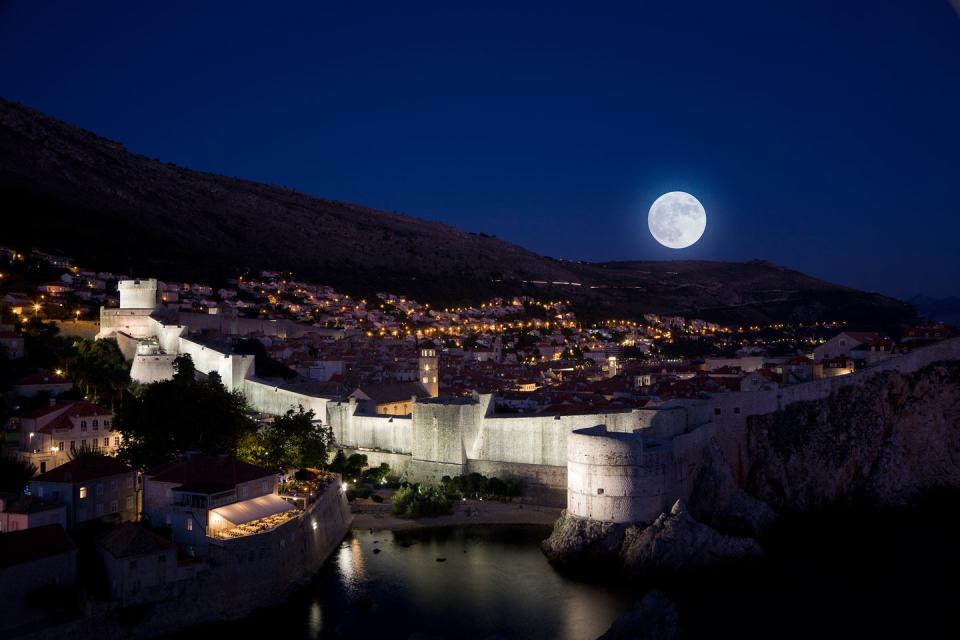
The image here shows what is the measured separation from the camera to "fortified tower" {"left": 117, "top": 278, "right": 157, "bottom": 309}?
31.1 m

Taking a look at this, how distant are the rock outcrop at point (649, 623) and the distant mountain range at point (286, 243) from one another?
35341 millimetres

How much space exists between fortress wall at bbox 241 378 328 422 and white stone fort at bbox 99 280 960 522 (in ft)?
0.11

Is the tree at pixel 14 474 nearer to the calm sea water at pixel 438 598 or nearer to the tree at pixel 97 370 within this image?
the calm sea water at pixel 438 598

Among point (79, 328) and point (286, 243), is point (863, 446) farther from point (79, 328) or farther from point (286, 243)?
point (286, 243)

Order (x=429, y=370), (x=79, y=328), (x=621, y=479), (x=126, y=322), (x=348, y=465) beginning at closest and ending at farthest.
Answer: (x=621, y=479) → (x=348, y=465) → (x=79, y=328) → (x=126, y=322) → (x=429, y=370)

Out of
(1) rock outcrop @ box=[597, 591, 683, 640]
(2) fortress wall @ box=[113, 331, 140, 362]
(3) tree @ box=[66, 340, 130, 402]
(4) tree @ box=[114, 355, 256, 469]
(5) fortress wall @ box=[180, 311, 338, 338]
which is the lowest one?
(1) rock outcrop @ box=[597, 591, 683, 640]

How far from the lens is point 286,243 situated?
71.5 metres

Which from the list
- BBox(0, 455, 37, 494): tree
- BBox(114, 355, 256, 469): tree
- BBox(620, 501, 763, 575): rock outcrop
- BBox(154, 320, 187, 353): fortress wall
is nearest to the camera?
BBox(0, 455, 37, 494): tree

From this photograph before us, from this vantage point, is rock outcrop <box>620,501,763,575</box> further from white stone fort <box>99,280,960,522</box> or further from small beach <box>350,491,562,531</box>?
small beach <box>350,491,562,531</box>

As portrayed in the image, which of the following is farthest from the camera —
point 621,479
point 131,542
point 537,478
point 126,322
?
point 126,322

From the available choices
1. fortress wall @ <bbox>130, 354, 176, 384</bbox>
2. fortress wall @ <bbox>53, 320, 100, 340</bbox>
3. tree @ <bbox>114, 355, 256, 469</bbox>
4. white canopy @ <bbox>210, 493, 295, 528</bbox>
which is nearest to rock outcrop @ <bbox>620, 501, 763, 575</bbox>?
white canopy @ <bbox>210, 493, 295, 528</bbox>

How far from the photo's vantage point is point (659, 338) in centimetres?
6219

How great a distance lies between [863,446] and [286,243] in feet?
180

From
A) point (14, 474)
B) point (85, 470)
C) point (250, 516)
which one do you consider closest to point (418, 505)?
point (250, 516)
